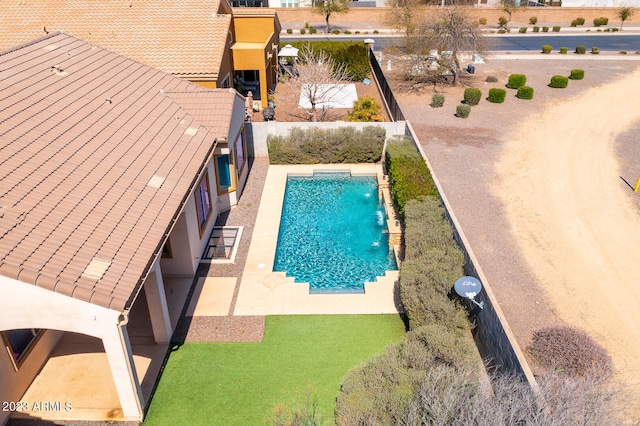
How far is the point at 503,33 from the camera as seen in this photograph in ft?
194

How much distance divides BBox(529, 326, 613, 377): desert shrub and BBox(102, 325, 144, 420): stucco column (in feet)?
31.5

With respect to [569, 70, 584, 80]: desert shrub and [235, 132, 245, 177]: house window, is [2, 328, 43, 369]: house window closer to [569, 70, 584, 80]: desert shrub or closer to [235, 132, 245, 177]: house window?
[235, 132, 245, 177]: house window

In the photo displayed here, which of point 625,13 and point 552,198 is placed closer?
point 552,198


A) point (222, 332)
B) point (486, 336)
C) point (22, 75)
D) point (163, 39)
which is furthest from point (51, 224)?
point (163, 39)

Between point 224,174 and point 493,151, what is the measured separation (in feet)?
47.1

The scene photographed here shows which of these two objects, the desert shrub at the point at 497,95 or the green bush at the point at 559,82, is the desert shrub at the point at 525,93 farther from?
the green bush at the point at 559,82

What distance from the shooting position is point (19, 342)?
38.6ft

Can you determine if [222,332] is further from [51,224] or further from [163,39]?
[163,39]

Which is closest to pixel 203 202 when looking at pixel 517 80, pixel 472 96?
pixel 472 96

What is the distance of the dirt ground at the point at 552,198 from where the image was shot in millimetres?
14539

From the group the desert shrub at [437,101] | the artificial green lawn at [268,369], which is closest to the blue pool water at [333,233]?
the artificial green lawn at [268,369]

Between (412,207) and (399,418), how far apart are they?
29.0ft

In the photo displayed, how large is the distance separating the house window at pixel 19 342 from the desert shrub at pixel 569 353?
41.2 feet

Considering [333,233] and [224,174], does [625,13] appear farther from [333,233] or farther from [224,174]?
[224,174]
